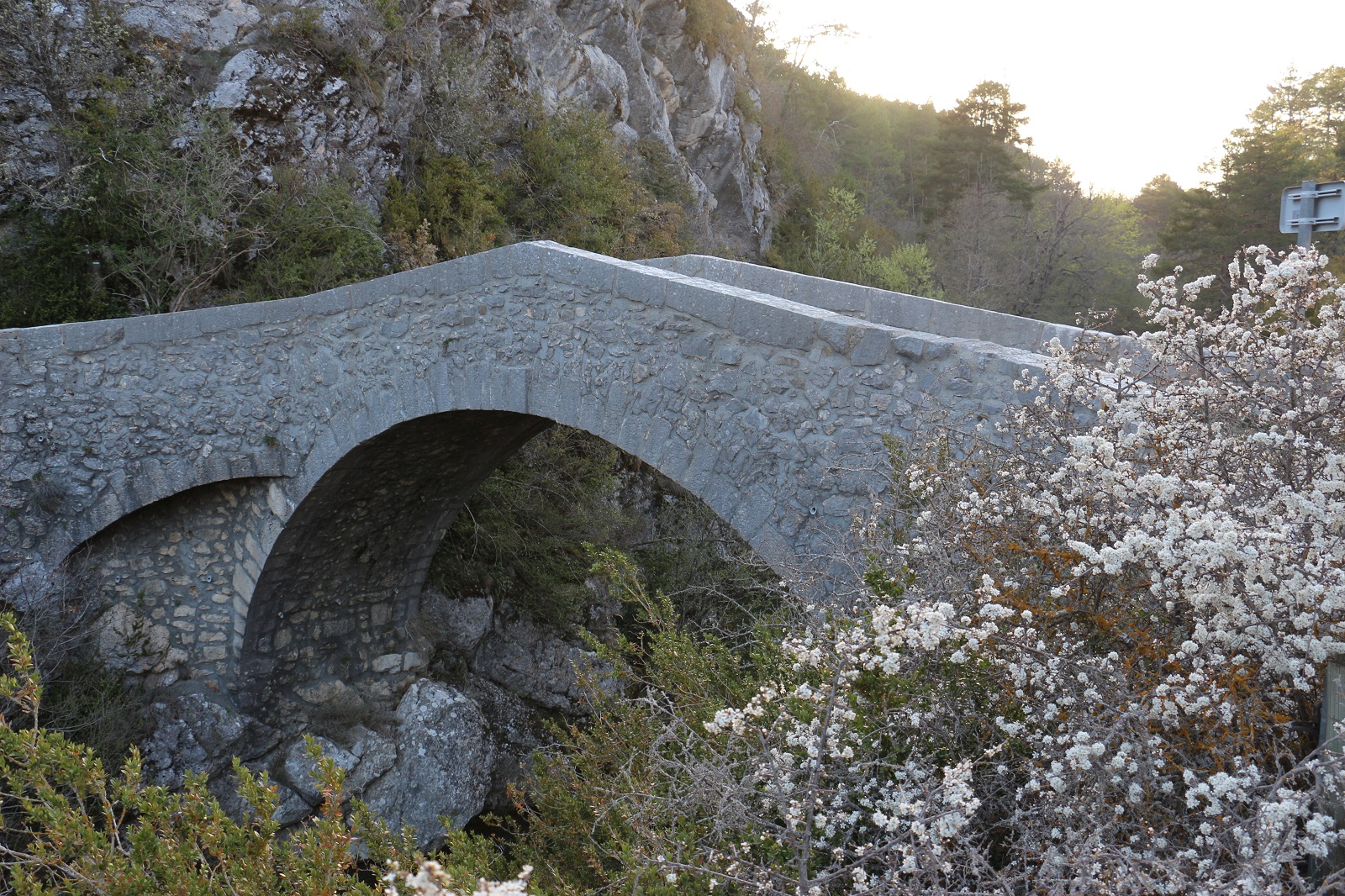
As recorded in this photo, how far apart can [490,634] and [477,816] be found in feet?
5.95

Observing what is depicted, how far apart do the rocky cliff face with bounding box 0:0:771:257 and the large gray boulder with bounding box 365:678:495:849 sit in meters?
5.56

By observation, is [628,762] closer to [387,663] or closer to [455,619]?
[387,663]

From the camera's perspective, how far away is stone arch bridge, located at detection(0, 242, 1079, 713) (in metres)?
4.11

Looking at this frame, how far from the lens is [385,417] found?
5.75 metres

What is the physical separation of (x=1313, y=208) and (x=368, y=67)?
366 inches

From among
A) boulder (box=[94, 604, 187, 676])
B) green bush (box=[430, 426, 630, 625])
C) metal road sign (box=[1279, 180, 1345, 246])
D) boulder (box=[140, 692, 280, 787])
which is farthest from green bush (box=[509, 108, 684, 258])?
metal road sign (box=[1279, 180, 1345, 246])

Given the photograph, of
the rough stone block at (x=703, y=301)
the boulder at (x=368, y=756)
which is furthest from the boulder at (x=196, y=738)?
the rough stone block at (x=703, y=301)

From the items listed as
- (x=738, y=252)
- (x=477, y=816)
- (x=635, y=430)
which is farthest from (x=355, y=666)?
(x=738, y=252)

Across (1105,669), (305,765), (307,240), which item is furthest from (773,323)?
(307,240)

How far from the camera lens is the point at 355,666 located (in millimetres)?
7859

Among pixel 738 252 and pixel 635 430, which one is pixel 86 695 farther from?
pixel 738 252

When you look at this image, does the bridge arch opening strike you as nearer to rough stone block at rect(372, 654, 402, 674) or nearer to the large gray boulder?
rough stone block at rect(372, 654, 402, 674)

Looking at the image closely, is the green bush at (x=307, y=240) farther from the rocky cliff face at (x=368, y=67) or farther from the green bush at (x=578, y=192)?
the green bush at (x=578, y=192)

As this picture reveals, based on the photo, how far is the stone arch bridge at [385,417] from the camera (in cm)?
411
